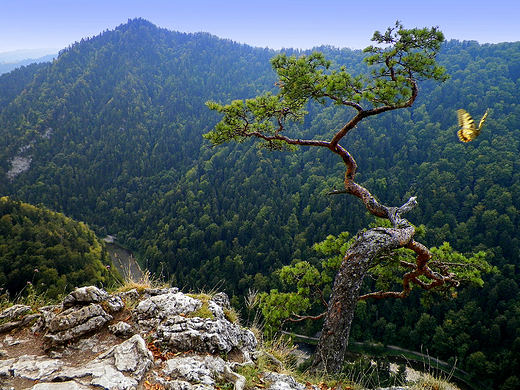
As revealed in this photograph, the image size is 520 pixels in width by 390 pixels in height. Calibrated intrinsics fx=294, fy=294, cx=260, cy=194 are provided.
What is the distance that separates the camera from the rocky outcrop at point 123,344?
12.2 ft

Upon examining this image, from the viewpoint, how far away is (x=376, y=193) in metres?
100

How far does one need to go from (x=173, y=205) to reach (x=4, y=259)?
65858mm

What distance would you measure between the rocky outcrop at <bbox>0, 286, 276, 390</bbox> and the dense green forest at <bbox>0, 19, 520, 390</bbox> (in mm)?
42007

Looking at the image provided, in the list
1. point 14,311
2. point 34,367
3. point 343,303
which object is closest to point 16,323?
point 14,311

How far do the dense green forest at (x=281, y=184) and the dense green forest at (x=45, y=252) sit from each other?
75.5 feet

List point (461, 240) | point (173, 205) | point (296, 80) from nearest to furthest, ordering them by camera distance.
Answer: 1. point (296, 80)
2. point (461, 240)
3. point (173, 205)

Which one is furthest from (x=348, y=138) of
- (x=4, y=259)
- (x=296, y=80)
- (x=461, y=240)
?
(x=296, y=80)

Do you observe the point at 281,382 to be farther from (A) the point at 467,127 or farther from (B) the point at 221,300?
(A) the point at 467,127

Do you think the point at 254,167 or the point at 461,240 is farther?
the point at 254,167

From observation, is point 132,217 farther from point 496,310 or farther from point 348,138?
point 496,310

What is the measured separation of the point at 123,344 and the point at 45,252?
55.7m

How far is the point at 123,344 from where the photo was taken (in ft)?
14.0

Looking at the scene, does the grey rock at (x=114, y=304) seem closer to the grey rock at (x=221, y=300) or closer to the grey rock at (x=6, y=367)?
the grey rock at (x=6, y=367)

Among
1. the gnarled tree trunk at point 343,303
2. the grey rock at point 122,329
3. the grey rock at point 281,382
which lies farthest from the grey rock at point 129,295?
the gnarled tree trunk at point 343,303
